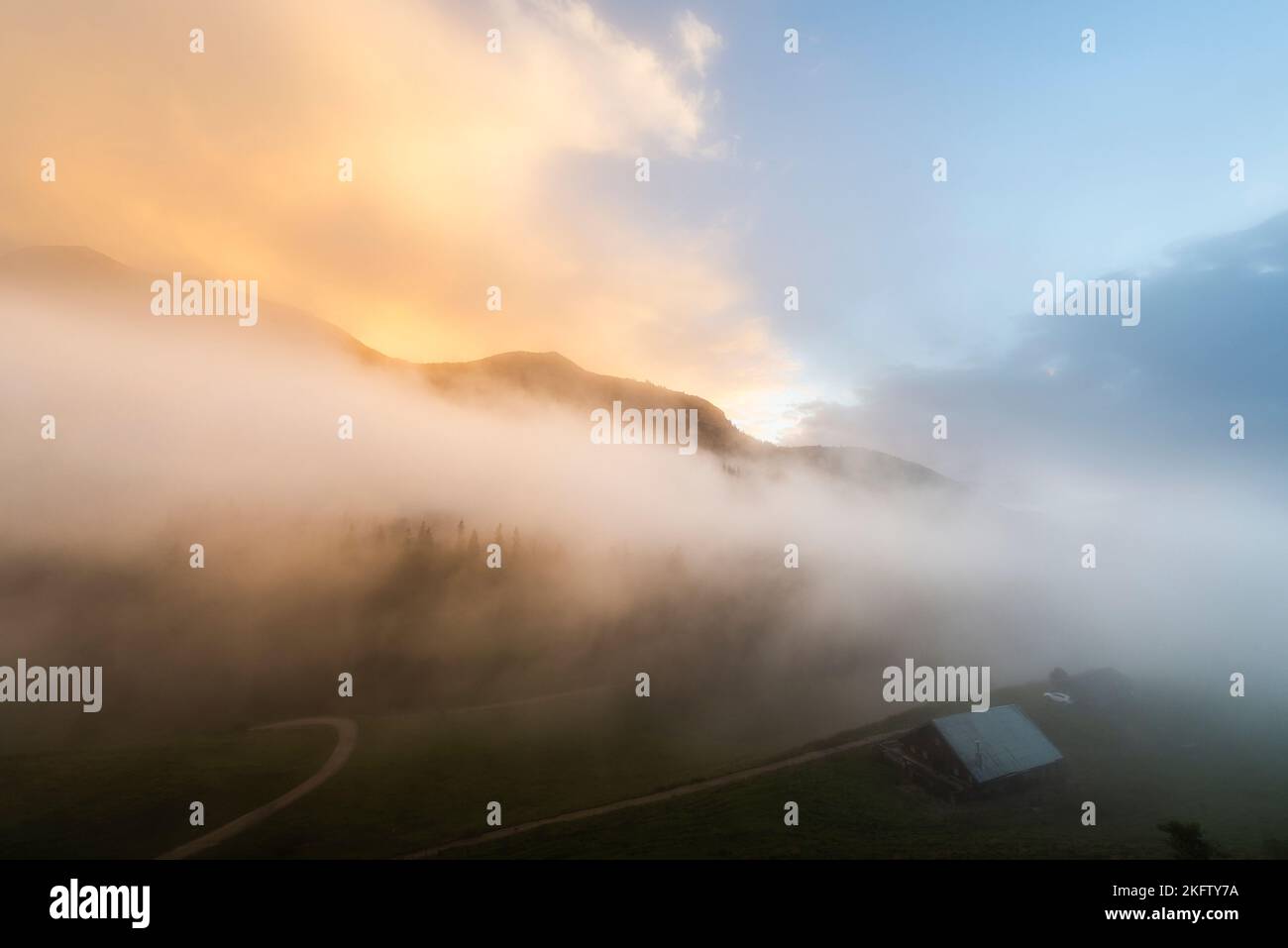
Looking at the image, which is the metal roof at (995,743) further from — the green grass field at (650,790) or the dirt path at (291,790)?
the dirt path at (291,790)

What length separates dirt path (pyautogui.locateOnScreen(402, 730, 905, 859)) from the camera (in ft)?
167

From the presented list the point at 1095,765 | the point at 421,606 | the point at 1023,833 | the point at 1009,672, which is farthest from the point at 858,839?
the point at 421,606

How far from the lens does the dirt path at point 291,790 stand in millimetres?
54719

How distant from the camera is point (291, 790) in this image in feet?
226

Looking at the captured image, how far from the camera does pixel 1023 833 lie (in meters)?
47.6

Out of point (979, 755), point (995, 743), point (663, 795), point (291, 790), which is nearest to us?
point (979, 755)

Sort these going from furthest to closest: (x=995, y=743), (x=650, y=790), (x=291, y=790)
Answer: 1. (x=291, y=790)
2. (x=650, y=790)
3. (x=995, y=743)

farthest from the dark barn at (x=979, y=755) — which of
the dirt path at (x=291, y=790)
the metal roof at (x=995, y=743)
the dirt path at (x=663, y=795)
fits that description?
the dirt path at (x=291, y=790)

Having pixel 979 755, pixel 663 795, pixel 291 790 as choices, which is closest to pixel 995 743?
pixel 979 755

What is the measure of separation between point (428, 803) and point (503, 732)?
105 ft

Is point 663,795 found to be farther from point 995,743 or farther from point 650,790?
point 995,743

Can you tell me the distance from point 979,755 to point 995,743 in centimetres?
321
